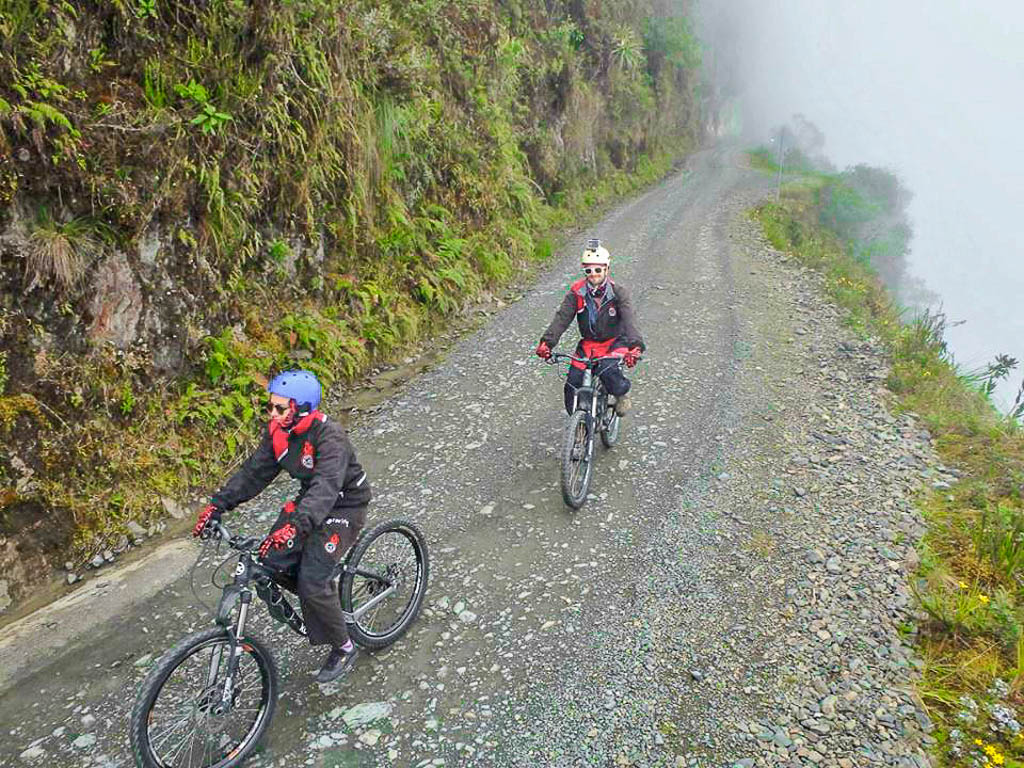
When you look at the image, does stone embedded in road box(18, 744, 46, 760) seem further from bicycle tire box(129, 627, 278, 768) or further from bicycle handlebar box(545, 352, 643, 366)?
bicycle handlebar box(545, 352, 643, 366)

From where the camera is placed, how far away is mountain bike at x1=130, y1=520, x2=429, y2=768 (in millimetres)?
4000

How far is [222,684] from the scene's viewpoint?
436cm

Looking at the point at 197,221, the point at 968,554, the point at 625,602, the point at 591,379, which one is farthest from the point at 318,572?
the point at 968,554

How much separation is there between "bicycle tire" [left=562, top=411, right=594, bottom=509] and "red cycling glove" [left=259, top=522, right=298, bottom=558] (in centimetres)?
335

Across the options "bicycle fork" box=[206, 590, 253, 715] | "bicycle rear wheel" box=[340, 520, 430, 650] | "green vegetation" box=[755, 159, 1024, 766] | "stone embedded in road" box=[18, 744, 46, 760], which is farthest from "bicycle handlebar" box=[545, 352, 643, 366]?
"stone embedded in road" box=[18, 744, 46, 760]

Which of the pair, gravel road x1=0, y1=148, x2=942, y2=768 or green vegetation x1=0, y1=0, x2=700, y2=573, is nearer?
gravel road x1=0, y1=148, x2=942, y2=768

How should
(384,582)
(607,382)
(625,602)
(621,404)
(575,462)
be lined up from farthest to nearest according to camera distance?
(621,404), (607,382), (575,462), (625,602), (384,582)

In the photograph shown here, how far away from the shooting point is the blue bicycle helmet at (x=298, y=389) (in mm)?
4633

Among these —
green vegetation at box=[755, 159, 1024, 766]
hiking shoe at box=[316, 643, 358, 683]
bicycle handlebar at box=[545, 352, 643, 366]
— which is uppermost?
bicycle handlebar at box=[545, 352, 643, 366]

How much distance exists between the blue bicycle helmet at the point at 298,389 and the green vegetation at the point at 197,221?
3.63 meters

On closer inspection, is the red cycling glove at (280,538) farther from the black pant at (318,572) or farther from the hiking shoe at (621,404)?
the hiking shoe at (621,404)

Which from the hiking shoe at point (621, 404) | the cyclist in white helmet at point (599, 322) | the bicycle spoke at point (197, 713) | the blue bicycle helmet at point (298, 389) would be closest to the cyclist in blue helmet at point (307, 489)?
the blue bicycle helmet at point (298, 389)

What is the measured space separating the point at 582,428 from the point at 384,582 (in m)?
3.01

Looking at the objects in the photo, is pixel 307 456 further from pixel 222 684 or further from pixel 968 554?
pixel 968 554
